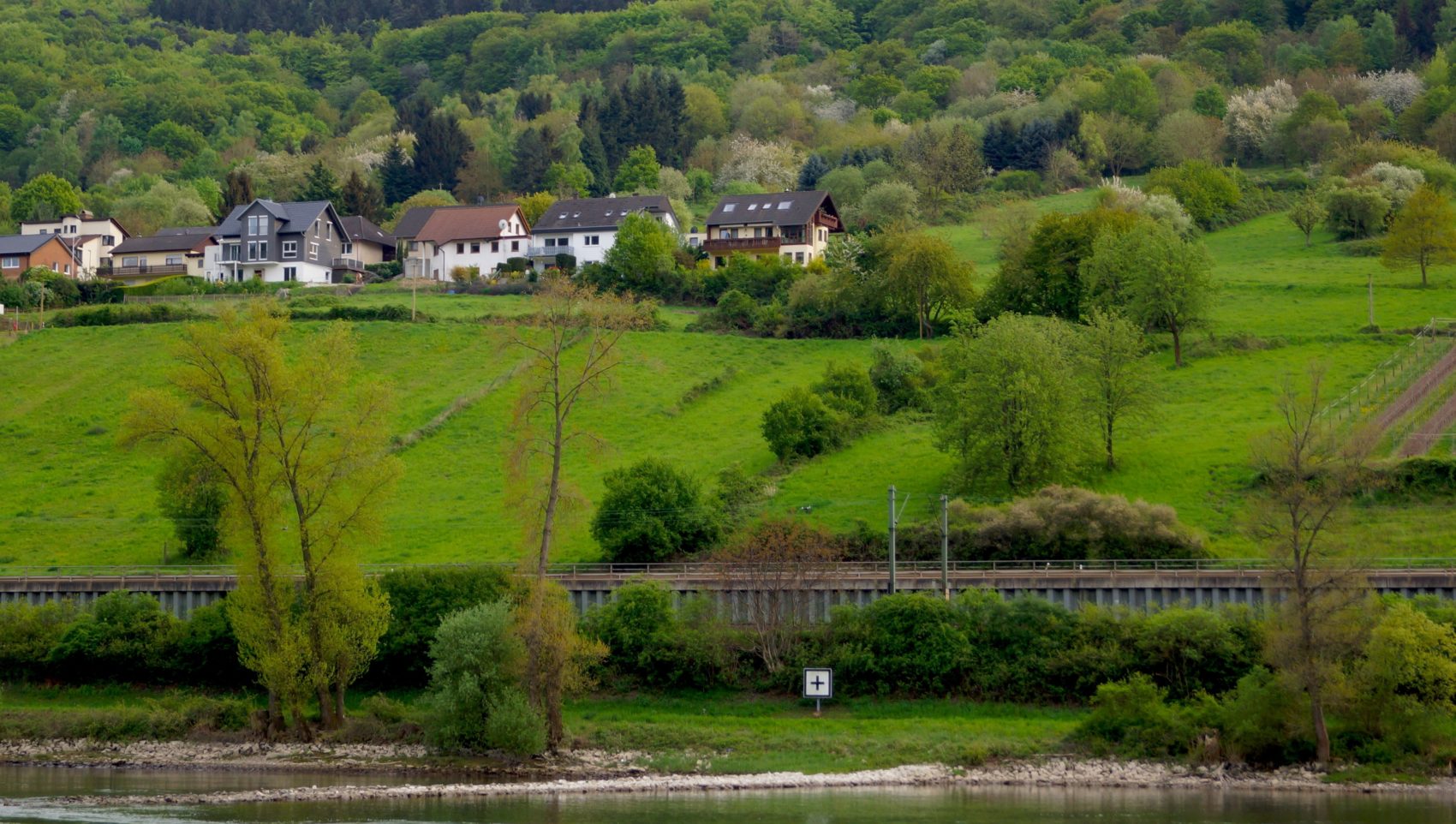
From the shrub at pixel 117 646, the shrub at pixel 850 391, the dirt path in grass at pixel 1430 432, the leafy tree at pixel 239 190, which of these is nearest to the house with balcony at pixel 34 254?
the leafy tree at pixel 239 190

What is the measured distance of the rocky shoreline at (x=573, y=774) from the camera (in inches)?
1708

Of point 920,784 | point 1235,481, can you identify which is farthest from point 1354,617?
point 1235,481

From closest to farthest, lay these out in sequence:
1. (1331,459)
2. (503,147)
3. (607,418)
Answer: (1331,459) → (607,418) → (503,147)

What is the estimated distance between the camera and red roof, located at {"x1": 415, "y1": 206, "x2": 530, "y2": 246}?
123625 millimetres

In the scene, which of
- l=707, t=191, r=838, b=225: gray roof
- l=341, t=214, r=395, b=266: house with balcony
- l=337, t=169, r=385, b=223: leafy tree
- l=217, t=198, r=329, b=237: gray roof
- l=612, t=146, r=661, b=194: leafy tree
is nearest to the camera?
l=707, t=191, r=838, b=225: gray roof

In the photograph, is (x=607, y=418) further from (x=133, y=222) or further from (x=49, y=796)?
(x=133, y=222)

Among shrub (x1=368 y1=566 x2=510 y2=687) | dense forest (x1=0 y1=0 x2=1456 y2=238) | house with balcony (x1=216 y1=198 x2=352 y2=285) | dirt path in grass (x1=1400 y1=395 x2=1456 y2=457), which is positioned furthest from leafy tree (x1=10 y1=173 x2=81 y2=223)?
dirt path in grass (x1=1400 y1=395 x2=1456 y2=457)

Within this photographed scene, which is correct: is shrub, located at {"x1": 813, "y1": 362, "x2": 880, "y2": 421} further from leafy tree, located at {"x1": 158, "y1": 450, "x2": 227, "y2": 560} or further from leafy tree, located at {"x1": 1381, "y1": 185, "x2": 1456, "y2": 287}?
leafy tree, located at {"x1": 1381, "y1": 185, "x2": 1456, "y2": 287}

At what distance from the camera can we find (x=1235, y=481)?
65.4 m

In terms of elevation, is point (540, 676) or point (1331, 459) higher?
point (1331, 459)

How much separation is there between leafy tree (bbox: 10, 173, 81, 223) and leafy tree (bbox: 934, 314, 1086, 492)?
10635 cm

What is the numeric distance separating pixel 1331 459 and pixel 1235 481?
16.6 metres

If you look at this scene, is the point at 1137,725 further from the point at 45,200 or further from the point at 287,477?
the point at 45,200

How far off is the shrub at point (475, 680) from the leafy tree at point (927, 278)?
48.7 m
